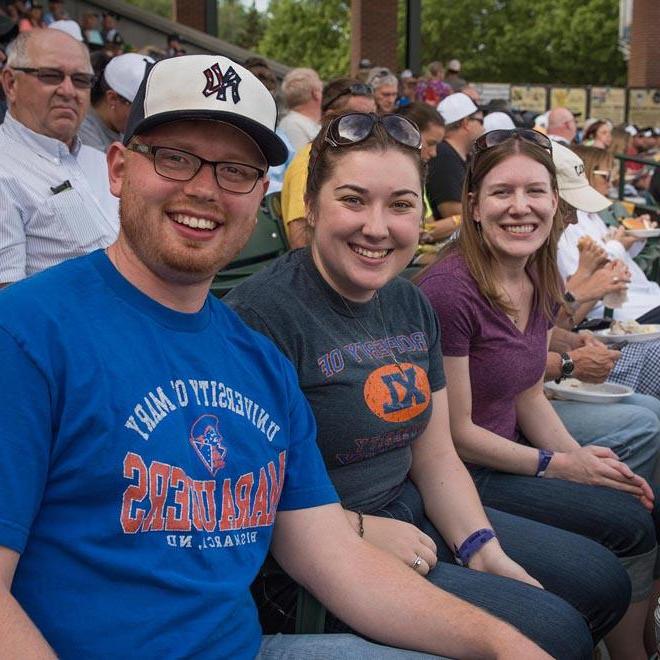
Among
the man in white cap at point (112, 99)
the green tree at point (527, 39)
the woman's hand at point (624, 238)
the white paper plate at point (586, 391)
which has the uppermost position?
the green tree at point (527, 39)

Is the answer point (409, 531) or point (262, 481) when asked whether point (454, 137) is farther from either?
point (262, 481)

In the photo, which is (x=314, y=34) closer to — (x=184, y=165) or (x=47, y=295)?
(x=184, y=165)

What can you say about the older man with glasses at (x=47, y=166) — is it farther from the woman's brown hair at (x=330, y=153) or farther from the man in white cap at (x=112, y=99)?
the woman's brown hair at (x=330, y=153)

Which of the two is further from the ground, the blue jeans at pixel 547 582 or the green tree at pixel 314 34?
the green tree at pixel 314 34

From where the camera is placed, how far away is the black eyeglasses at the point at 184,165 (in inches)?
65.7

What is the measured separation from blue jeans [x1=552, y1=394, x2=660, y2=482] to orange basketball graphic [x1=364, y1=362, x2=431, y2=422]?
1.37 m

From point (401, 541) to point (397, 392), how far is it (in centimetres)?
37

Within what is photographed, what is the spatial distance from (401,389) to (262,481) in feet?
2.41

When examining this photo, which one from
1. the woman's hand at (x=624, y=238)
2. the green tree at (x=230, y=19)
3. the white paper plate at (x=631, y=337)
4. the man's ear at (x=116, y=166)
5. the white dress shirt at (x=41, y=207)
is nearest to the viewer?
the man's ear at (x=116, y=166)

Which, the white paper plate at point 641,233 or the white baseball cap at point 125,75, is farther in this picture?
the white paper plate at point 641,233

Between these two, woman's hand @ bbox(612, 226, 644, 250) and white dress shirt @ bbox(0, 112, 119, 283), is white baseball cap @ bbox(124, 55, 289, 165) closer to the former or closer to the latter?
white dress shirt @ bbox(0, 112, 119, 283)

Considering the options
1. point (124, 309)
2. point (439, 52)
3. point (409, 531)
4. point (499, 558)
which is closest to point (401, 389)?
point (409, 531)

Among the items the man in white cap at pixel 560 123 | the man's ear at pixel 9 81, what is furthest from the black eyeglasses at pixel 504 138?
the man in white cap at pixel 560 123

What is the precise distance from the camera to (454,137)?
827 cm
